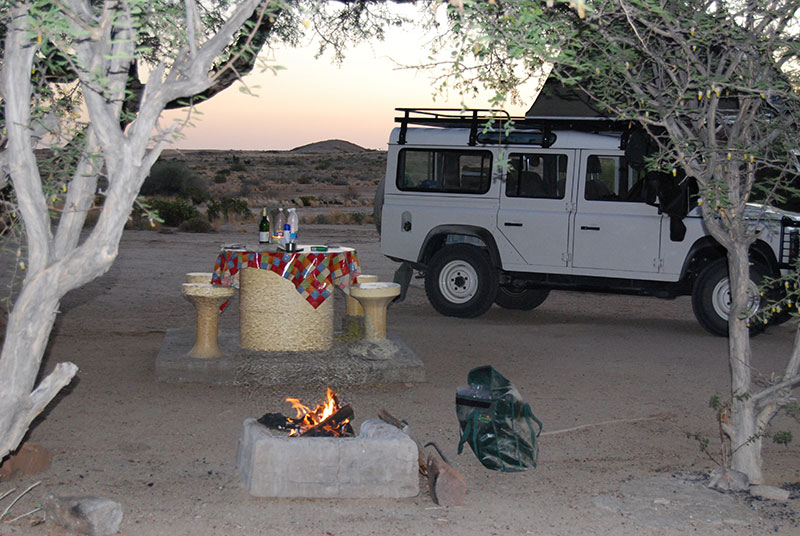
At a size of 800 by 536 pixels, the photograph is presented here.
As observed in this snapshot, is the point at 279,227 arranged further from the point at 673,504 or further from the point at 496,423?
the point at 673,504

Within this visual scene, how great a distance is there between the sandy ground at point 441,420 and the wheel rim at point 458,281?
36 cm

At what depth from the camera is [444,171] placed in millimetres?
11453

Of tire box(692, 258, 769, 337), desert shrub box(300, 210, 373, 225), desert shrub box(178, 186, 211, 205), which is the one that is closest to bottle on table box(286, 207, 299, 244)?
tire box(692, 258, 769, 337)

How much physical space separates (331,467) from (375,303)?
340 centimetres

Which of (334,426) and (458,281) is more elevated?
(458,281)

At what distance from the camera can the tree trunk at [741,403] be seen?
5.24 meters

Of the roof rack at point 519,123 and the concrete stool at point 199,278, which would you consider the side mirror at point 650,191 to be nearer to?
the roof rack at point 519,123

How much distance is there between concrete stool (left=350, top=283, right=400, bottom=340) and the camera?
8.09 metres

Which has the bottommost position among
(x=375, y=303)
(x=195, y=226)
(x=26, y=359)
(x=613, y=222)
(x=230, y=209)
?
(x=195, y=226)

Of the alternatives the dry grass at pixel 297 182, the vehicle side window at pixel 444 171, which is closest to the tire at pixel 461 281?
the vehicle side window at pixel 444 171

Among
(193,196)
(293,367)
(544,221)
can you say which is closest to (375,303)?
(293,367)

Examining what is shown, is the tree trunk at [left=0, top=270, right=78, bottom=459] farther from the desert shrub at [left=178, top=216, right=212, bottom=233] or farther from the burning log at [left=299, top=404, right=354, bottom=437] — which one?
the desert shrub at [left=178, top=216, right=212, bottom=233]

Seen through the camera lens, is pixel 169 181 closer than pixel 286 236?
No

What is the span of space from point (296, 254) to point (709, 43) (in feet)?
13.0
